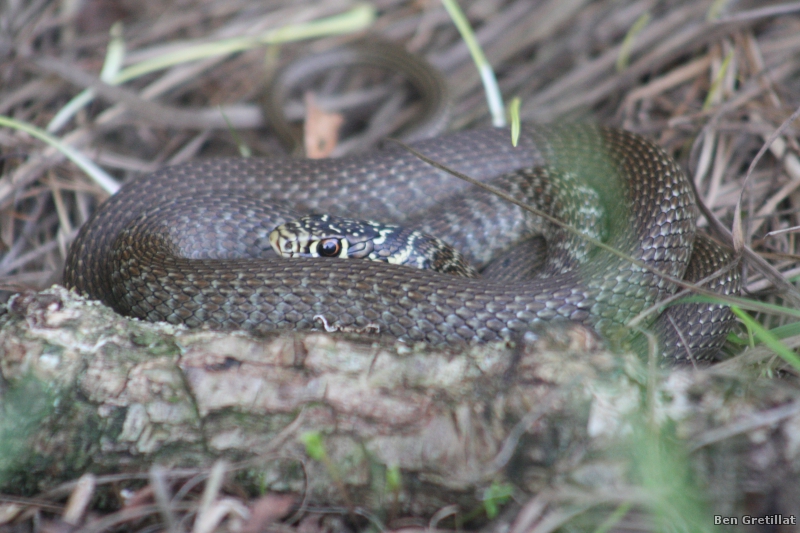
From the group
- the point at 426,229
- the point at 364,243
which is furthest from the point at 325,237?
the point at 426,229

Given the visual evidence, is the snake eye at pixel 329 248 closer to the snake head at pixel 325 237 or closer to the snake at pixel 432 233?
→ the snake head at pixel 325 237

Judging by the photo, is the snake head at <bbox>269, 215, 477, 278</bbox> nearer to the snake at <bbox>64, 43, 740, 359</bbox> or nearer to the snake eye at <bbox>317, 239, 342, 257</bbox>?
the snake eye at <bbox>317, 239, 342, 257</bbox>

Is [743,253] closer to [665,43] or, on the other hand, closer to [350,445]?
[350,445]

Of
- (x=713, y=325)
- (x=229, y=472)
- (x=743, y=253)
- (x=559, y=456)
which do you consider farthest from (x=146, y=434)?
(x=743, y=253)

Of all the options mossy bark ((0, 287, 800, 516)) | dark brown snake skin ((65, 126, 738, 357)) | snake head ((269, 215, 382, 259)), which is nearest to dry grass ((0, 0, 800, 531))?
dark brown snake skin ((65, 126, 738, 357))

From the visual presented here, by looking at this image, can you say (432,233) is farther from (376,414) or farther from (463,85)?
(376,414)
